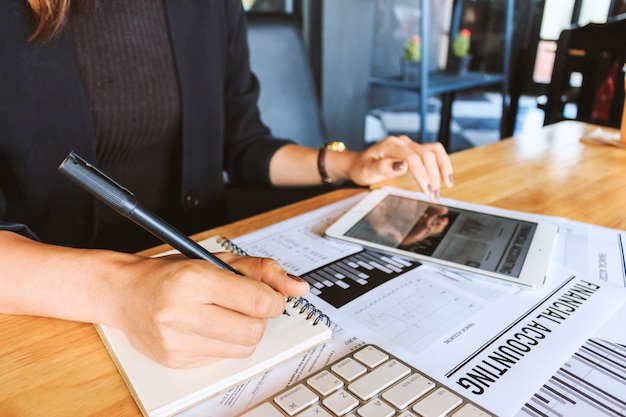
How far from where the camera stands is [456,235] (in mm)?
607

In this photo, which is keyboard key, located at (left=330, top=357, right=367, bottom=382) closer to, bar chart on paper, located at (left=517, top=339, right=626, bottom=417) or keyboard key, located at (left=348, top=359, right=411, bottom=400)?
keyboard key, located at (left=348, top=359, right=411, bottom=400)

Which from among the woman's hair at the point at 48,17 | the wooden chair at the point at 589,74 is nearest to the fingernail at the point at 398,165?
the woman's hair at the point at 48,17

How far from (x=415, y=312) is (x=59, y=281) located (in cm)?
31

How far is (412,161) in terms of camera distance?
2.26 ft

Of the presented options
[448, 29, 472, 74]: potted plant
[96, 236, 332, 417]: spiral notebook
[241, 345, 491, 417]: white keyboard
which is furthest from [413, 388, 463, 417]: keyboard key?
[448, 29, 472, 74]: potted plant

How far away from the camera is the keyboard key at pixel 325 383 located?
355 mm

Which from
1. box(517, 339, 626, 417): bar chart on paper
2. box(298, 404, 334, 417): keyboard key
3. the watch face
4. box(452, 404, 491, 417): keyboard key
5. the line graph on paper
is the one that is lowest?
box(517, 339, 626, 417): bar chart on paper

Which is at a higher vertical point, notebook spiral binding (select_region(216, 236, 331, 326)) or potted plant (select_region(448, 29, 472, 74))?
potted plant (select_region(448, 29, 472, 74))

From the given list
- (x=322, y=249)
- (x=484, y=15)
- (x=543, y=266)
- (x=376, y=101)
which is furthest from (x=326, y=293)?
(x=376, y=101)

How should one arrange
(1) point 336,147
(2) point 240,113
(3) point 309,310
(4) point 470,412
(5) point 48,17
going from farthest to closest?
(2) point 240,113, (1) point 336,147, (5) point 48,17, (3) point 309,310, (4) point 470,412

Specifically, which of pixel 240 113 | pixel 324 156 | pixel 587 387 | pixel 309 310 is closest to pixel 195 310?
pixel 309 310

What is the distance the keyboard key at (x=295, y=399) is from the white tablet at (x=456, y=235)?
0.82 feet

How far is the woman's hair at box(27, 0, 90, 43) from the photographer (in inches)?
26.2

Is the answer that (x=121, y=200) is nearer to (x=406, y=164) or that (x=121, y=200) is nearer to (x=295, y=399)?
(x=295, y=399)
